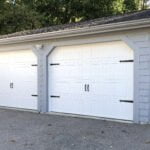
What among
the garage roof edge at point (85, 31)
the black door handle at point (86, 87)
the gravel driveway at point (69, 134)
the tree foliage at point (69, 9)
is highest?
the tree foliage at point (69, 9)

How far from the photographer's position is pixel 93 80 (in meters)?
8.45

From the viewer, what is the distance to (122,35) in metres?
7.66

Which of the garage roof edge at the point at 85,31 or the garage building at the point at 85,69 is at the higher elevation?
the garage roof edge at the point at 85,31

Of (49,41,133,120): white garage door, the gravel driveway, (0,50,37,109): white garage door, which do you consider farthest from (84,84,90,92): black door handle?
(0,50,37,109): white garage door

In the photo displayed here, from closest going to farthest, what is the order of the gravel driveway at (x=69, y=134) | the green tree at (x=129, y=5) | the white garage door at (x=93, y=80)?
the gravel driveway at (x=69, y=134), the white garage door at (x=93, y=80), the green tree at (x=129, y=5)

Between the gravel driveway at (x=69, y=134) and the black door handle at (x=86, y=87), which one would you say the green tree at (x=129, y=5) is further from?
the gravel driveway at (x=69, y=134)

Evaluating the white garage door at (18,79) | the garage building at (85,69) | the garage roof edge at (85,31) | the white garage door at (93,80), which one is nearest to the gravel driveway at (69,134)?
the white garage door at (93,80)

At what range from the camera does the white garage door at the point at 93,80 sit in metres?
7.77

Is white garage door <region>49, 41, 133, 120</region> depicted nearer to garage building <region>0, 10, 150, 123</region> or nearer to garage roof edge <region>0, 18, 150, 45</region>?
garage building <region>0, 10, 150, 123</region>

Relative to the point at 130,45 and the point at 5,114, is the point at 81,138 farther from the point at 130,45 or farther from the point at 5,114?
the point at 5,114

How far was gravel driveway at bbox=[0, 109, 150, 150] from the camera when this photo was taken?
5488 mm

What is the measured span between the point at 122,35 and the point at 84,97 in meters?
2.28

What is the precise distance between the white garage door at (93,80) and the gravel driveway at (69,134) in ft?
1.77

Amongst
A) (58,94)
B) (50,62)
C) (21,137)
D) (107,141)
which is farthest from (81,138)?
(50,62)
